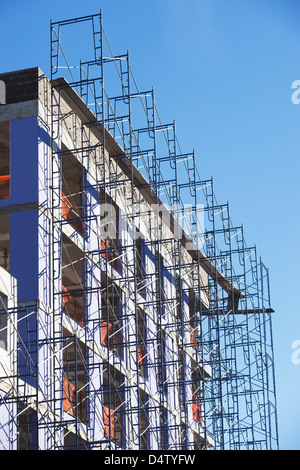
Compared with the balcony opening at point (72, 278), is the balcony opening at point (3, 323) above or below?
below

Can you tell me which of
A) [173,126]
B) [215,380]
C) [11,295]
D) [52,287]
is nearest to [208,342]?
[215,380]

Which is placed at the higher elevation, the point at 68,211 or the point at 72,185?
the point at 72,185

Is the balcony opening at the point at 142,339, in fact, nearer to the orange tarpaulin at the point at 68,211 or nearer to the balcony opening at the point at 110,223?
the balcony opening at the point at 110,223

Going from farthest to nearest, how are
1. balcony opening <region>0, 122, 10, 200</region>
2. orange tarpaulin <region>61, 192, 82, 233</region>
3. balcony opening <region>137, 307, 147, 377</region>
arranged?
balcony opening <region>137, 307, 147, 377</region> < orange tarpaulin <region>61, 192, 82, 233</region> < balcony opening <region>0, 122, 10, 200</region>

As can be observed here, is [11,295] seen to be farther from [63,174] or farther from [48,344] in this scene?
[63,174]

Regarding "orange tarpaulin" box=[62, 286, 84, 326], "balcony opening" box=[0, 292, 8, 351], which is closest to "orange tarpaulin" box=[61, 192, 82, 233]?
"orange tarpaulin" box=[62, 286, 84, 326]

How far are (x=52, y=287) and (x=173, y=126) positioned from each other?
1395cm

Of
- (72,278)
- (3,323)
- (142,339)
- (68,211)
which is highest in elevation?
(68,211)

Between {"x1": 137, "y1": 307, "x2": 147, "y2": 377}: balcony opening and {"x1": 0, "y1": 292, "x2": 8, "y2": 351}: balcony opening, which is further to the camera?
{"x1": 137, "y1": 307, "x2": 147, "y2": 377}: balcony opening

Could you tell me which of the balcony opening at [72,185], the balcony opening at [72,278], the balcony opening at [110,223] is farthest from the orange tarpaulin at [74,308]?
the balcony opening at [72,185]

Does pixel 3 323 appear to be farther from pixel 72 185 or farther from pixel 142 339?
pixel 142 339

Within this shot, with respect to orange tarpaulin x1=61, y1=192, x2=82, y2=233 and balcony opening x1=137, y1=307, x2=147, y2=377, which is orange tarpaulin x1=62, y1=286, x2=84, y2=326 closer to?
orange tarpaulin x1=61, y1=192, x2=82, y2=233

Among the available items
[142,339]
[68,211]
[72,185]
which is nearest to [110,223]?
[72,185]
